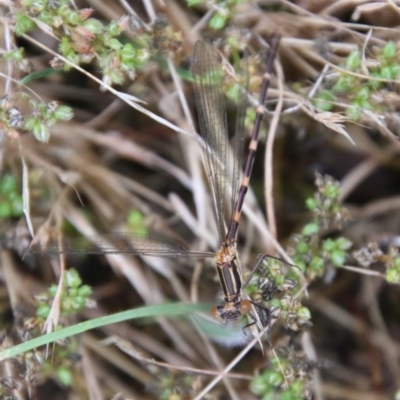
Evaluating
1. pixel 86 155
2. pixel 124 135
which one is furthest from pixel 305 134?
pixel 86 155

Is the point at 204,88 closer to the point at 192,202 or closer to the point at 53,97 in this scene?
the point at 192,202

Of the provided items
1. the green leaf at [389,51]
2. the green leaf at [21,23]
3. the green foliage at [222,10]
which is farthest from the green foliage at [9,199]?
the green leaf at [389,51]

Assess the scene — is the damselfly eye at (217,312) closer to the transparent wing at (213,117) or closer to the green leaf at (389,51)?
the transparent wing at (213,117)

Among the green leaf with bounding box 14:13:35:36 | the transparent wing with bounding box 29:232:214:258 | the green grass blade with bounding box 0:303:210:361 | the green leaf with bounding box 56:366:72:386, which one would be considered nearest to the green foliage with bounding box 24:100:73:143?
the green leaf with bounding box 14:13:35:36

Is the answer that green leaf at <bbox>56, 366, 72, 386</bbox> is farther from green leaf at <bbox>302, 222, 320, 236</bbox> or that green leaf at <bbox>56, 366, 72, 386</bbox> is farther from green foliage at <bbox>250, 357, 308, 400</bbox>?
green leaf at <bbox>302, 222, 320, 236</bbox>

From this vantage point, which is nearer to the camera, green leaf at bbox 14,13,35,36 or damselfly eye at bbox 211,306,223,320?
green leaf at bbox 14,13,35,36

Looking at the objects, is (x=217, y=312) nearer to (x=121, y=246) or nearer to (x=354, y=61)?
(x=121, y=246)

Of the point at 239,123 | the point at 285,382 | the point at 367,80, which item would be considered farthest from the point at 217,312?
the point at 367,80
